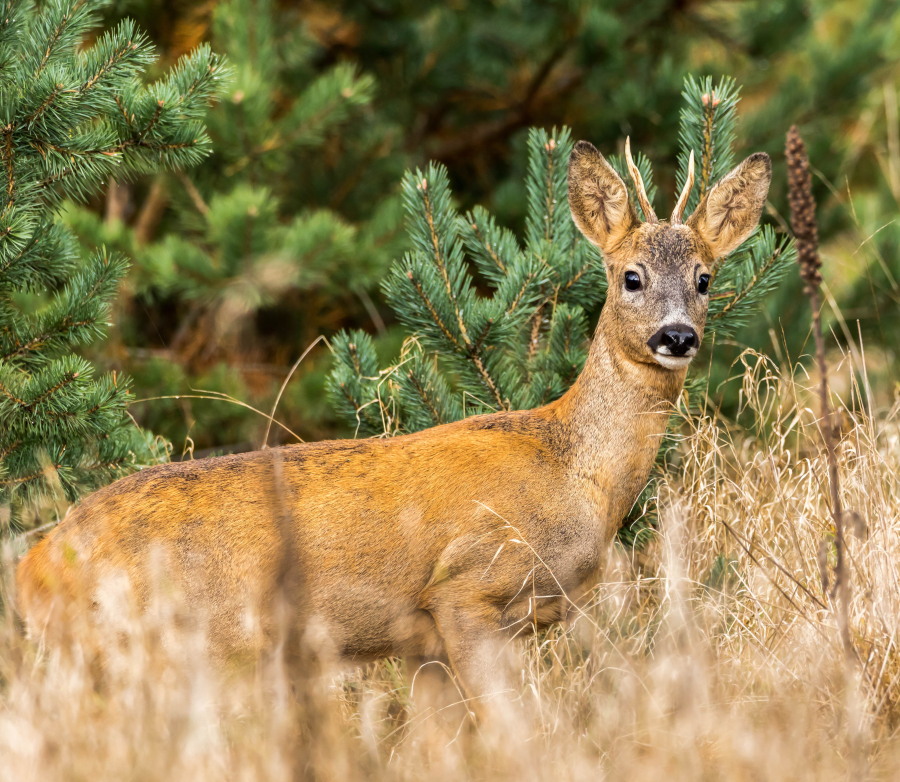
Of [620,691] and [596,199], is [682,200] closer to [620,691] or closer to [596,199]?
[596,199]

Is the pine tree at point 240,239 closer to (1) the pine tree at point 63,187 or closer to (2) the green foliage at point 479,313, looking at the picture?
(2) the green foliage at point 479,313

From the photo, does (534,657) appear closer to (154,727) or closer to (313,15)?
(154,727)

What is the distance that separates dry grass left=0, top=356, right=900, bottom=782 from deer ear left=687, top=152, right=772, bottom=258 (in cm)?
58

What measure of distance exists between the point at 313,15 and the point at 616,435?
5662mm

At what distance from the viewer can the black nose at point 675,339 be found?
155 inches

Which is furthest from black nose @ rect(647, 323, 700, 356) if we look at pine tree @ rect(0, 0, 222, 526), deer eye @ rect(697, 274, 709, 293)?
pine tree @ rect(0, 0, 222, 526)

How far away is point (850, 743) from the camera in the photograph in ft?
9.98

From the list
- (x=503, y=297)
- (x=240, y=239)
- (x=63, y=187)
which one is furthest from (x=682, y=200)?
(x=240, y=239)

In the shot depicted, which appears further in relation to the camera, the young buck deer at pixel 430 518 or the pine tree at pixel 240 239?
the pine tree at pixel 240 239

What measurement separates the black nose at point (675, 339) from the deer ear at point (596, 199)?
0.52 meters

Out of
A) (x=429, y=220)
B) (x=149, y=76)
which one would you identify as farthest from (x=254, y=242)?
(x=429, y=220)

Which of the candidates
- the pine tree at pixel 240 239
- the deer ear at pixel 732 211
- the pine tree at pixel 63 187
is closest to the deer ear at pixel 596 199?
the deer ear at pixel 732 211

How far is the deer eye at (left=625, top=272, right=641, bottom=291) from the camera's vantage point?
4164 millimetres

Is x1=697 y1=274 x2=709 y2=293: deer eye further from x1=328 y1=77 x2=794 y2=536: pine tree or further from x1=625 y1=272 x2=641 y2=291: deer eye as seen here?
x1=328 y1=77 x2=794 y2=536: pine tree
